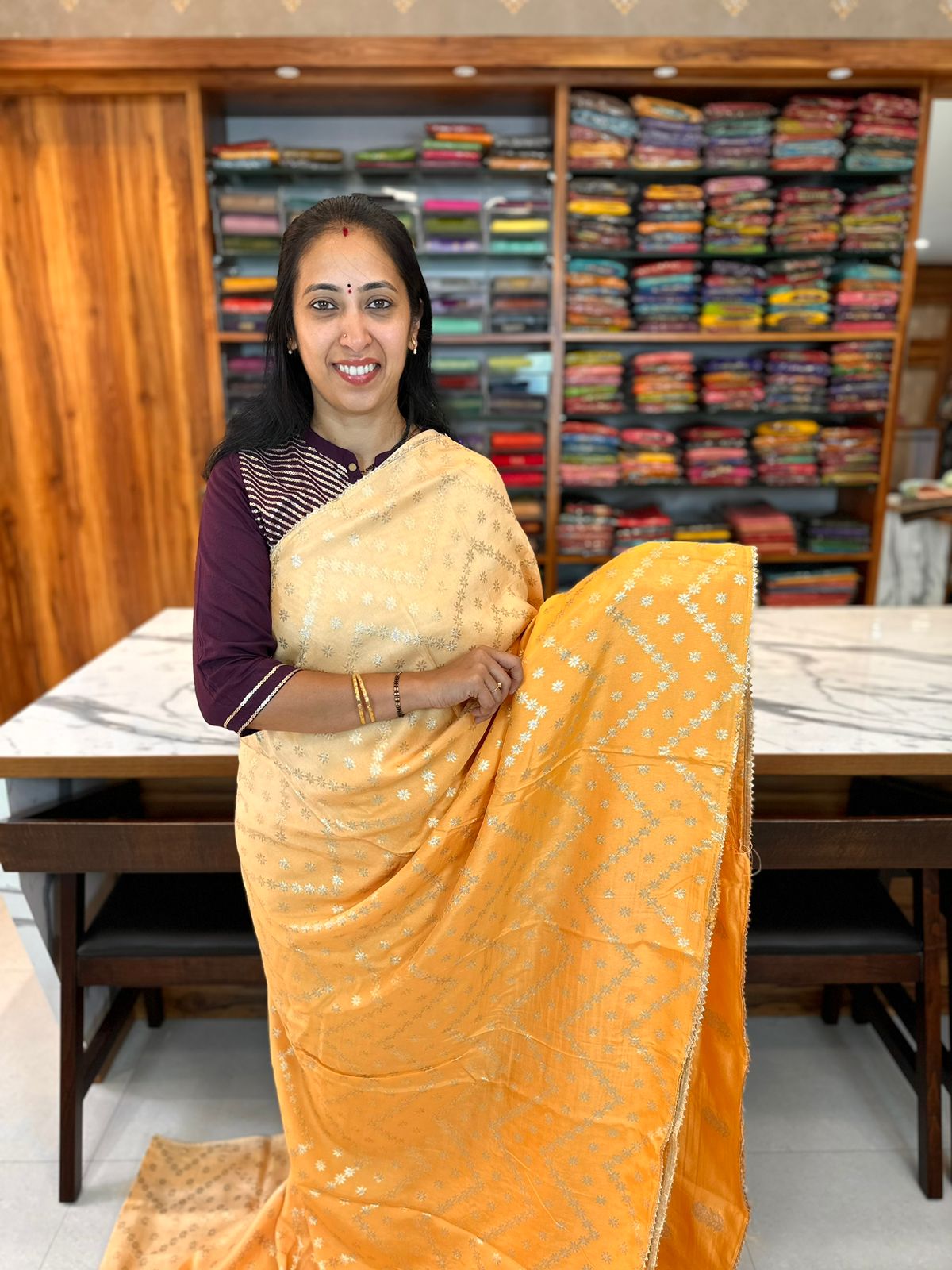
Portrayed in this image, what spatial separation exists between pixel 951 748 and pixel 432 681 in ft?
3.06

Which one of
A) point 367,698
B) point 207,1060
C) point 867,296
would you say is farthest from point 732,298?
point 207,1060

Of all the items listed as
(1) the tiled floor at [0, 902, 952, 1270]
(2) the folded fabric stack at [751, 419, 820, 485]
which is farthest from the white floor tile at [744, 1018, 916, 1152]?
(2) the folded fabric stack at [751, 419, 820, 485]

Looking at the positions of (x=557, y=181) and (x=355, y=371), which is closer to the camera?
(x=355, y=371)

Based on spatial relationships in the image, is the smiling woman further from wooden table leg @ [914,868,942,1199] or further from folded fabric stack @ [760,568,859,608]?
folded fabric stack @ [760,568,859,608]

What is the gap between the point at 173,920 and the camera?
166 cm

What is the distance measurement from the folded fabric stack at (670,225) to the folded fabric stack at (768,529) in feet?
3.35

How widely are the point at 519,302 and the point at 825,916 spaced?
8.19 ft

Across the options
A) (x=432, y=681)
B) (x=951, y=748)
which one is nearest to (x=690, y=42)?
(x=951, y=748)

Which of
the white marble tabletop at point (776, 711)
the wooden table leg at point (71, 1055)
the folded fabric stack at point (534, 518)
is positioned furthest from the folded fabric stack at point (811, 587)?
the wooden table leg at point (71, 1055)

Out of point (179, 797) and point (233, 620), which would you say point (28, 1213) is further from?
point (233, 620)

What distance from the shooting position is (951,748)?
1525 millimetres

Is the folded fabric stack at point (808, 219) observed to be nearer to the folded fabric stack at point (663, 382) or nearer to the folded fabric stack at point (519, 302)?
the folded fabric stack at point (663, 382)

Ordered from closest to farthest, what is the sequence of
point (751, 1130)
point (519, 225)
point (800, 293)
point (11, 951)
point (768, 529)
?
1. point (751, 1130)
2. point (11, 951)
3. point (519, 225)
4. point (800, 293)
5. point (768, 529)

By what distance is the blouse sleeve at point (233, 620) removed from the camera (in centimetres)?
113
